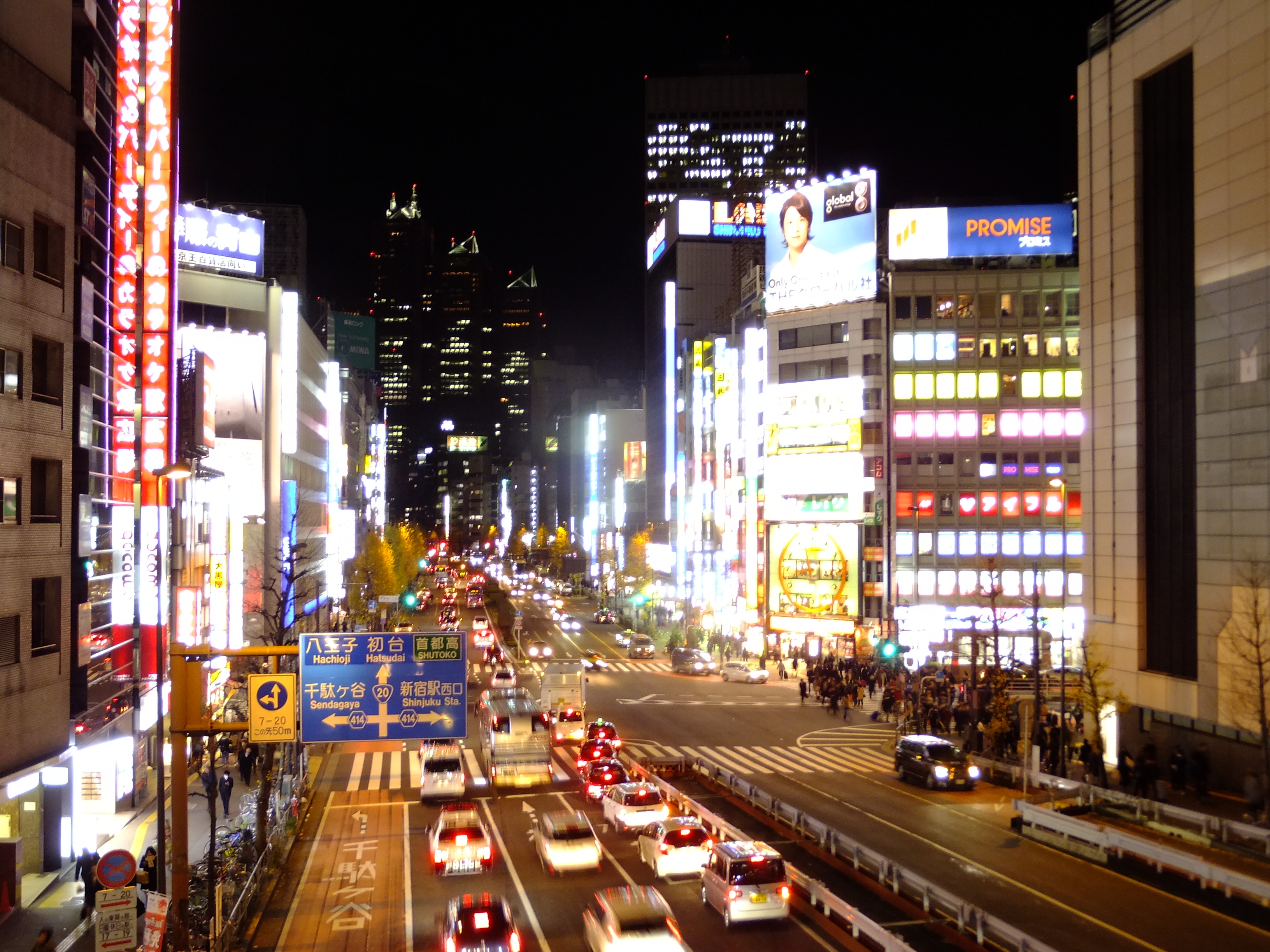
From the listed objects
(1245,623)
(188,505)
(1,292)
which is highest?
(1,292)

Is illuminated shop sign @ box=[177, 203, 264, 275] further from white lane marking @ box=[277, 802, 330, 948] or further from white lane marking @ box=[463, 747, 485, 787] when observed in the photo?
white lane marking @ box=[277, 802, 330, 948]

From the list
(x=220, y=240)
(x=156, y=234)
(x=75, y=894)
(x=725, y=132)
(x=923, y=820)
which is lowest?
(x=75, y=894)

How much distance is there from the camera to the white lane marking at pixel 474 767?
35.3 m

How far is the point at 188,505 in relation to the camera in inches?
1401

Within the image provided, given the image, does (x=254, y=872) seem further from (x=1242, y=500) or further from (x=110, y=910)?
(x=1242, y=500)

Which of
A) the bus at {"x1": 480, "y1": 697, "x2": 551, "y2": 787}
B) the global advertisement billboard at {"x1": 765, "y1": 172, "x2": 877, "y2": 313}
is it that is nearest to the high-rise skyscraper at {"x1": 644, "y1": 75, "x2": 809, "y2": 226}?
the global advertisement billboard at {"x1": 765, "y1": 172, "x2": 877, "y2": 313}

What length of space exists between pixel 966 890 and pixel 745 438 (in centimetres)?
6186

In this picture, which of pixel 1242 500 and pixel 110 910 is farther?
pixel 1242 500

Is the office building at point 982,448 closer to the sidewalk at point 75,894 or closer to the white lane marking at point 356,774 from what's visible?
the white lane marking at point 356,774

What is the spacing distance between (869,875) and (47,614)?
1889cm

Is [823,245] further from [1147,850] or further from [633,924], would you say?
[633,924]

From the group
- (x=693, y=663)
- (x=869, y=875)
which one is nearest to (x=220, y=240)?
(x=693, y=663)

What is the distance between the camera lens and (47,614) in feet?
75.6

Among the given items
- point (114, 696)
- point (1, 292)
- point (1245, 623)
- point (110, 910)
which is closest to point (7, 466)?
point (1, 292)
